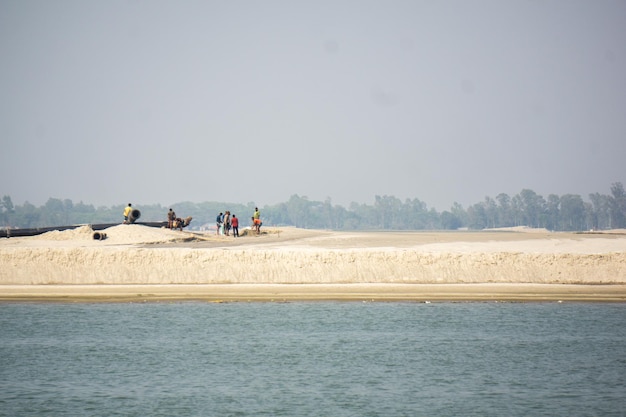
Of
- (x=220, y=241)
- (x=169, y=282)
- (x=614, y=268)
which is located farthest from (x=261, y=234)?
(x=614, y=268)

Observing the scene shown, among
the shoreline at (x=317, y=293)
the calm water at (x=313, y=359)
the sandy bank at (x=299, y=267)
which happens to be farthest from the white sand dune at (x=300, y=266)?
the calm water at (x=313, y=359)

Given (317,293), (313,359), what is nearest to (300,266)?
(317,293)

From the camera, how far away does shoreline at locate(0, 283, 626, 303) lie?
3409 cm

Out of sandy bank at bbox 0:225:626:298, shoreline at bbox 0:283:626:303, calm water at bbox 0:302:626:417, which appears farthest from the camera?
sandy bank at bbox 0:225:626:298

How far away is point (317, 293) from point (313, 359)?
34.3 ft

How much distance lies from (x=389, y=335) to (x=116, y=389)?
1012cm

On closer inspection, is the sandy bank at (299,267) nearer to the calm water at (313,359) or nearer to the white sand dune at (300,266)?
the white sand dune at (300,266)

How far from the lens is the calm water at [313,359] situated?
19984 millimetres

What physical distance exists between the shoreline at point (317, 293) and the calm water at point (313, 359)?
0.93 meters

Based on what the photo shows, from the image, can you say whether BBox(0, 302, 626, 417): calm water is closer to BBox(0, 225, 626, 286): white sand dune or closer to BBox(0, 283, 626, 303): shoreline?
BBox(0, 283, 626, 303): shoreline

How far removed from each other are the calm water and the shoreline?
93 centimetres

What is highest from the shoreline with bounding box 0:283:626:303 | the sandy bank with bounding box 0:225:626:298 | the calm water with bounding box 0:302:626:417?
the sandy bank with bounding box 0:225:626:298

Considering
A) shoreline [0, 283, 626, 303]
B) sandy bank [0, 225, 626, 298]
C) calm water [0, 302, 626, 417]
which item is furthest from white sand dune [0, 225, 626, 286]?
calm water [0, 302, 626, 417]

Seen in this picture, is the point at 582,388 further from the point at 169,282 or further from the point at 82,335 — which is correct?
the point at 169,282
